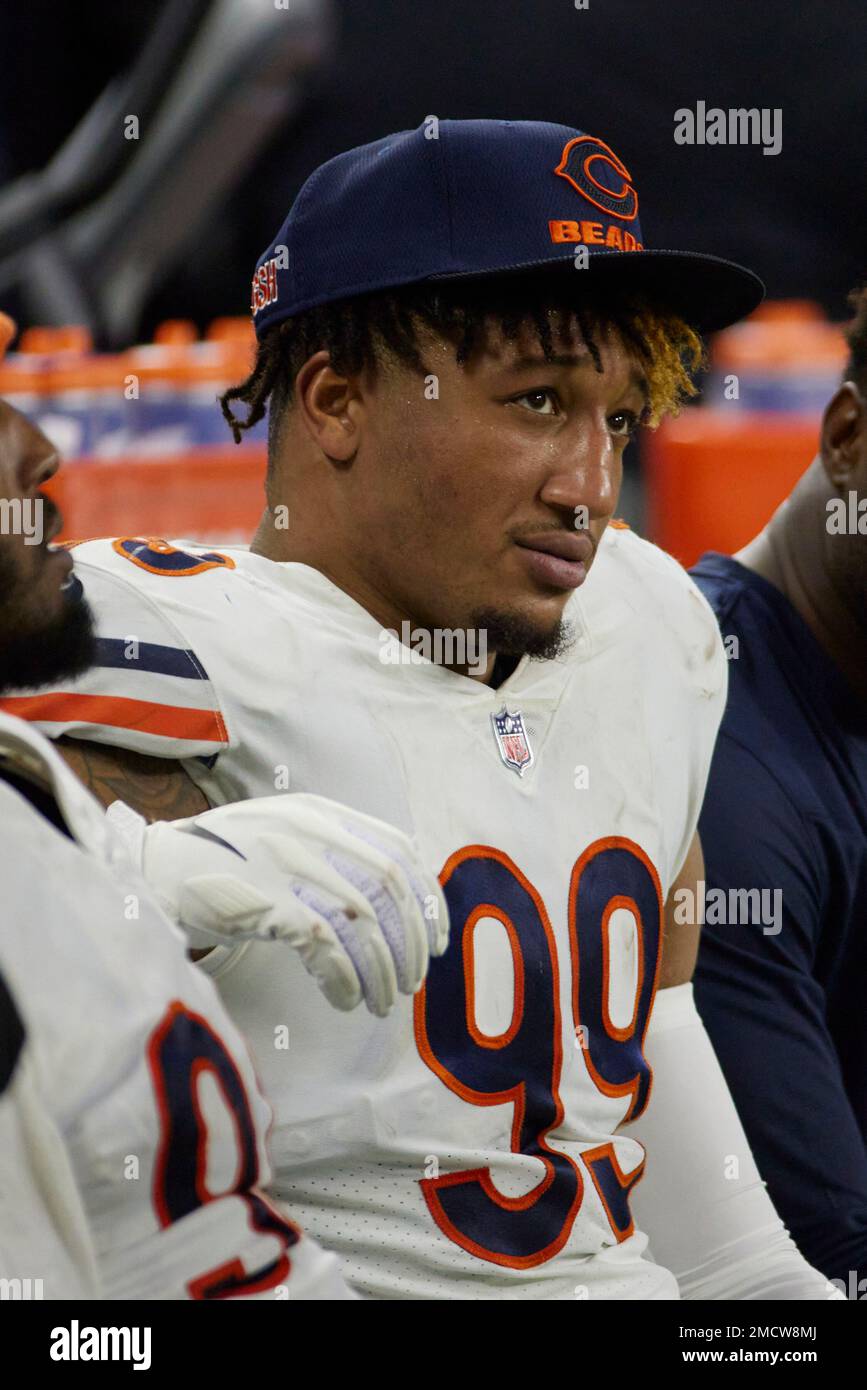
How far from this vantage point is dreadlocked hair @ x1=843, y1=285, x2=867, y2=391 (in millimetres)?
1951

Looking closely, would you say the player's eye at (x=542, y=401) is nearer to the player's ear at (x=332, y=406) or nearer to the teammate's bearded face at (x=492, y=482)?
the teammate's bearded face at (x=492, y=482)

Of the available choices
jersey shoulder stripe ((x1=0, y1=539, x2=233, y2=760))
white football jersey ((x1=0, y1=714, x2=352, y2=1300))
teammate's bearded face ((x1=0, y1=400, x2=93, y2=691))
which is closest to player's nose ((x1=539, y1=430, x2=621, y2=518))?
jersey shoulder stripe ((x1=0, y1=539, x2=233, y2=760))

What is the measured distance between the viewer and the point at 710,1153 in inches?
60.2

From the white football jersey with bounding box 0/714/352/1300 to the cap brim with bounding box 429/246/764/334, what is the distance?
22.7 inches

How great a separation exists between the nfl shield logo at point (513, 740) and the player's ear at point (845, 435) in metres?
0.71

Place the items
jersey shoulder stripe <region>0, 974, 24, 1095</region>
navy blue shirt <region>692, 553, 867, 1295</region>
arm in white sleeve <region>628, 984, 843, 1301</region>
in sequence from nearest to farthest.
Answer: jersey shoulder stripe <region>0, 974, 24, 1095</region>
arm in white sleeve <region>628, 984, 843, 1301</region>
navy blue shirt <region>692, 553, 867, 1295</region>

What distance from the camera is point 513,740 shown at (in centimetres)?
138

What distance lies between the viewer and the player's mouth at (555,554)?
4.45 ft

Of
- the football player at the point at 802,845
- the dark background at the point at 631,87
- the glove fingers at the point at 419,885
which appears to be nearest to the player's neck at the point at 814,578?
the football player at the point at 802,845

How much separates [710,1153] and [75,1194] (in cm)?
82
